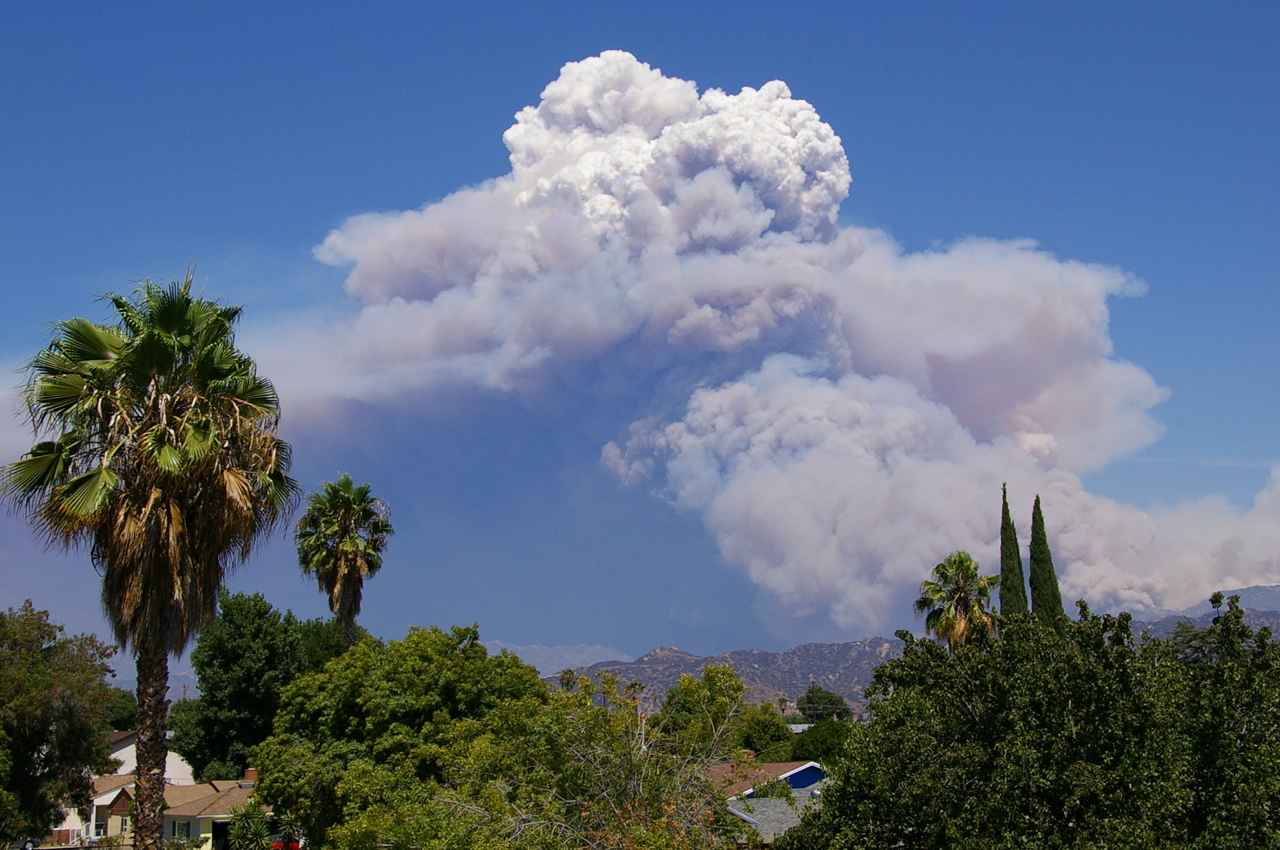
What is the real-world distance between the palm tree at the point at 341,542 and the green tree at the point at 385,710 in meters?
16.8

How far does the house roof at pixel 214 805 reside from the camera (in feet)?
143

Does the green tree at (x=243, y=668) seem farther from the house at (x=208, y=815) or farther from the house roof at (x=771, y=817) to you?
the house roof at (x=771, y=817)

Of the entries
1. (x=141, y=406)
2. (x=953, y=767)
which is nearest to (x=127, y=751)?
(x=141, y=406)

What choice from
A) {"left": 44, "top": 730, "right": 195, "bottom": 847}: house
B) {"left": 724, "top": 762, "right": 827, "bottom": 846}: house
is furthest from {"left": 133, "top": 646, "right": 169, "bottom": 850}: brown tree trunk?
{"left": 44, "top": 730, "right": 195, "bottom": 847}: house

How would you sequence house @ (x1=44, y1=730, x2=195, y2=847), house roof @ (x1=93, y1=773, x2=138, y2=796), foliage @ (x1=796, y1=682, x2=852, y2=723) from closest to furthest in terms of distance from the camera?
house @ (x1=44, y1=730, x2=195, y2=847) < house roof @ (x1=93, y1=773, x2=138, y2=796) < foliage @ (x1=796, y1=682, x2=852, y2=723)

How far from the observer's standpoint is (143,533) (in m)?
13.7

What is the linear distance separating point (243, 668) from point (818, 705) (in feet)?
343

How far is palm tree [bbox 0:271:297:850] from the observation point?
543 inches

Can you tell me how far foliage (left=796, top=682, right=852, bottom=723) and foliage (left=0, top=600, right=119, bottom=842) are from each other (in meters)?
92.1

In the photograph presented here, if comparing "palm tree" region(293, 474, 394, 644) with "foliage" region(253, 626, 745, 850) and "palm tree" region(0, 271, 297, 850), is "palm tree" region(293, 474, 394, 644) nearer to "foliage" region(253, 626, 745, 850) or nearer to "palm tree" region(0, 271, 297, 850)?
"foliage" region(253, 626, 745, 850)

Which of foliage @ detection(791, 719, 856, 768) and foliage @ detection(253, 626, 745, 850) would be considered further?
foliage @ detection(791, 719, 856, 768)

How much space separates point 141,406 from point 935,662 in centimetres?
1332

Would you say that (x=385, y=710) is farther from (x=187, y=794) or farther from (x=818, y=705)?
(x=818, y=705)

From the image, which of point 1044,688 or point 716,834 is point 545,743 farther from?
point 1044,688
